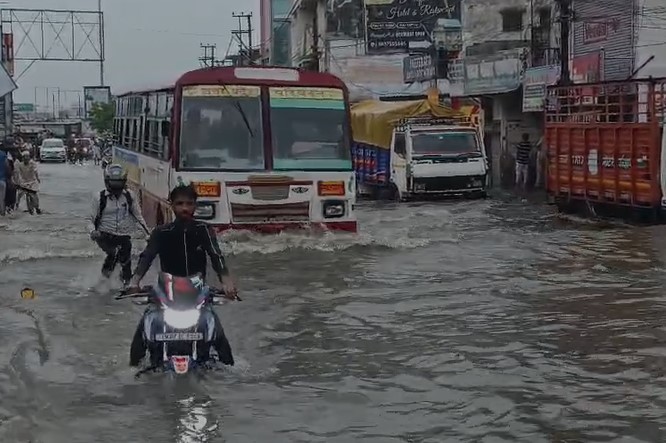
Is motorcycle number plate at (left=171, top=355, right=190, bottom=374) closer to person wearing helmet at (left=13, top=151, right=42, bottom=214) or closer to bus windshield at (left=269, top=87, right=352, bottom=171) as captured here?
bus windshield at (left=269, top=87, right=352, bottom=171)

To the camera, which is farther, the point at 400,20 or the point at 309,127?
the point at 400,20

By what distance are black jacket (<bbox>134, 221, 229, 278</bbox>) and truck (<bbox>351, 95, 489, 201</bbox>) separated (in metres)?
19.3

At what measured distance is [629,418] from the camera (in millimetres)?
6742

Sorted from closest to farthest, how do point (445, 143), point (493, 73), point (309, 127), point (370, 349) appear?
point (370, 349) → point (309, 127) → point (445, 143) → point (493, 73)

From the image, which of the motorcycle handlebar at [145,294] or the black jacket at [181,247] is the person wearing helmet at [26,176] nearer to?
the black jacket at [181,247]

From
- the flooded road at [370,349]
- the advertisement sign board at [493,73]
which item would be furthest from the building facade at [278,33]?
the flooded road at [370,349]

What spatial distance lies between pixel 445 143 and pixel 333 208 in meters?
12.2

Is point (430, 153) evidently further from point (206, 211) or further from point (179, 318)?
point (179, 318)

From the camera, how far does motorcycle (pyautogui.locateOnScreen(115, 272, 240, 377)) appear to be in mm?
7137

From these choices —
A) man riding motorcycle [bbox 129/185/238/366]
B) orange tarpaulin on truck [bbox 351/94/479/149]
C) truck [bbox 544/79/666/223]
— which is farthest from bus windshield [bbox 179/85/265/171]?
orange tarpaulin on truck [bbox 351/94/479/149]

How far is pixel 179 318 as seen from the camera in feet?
23.4

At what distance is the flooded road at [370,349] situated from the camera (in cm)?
670

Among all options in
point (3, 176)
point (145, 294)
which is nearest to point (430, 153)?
point (3, 176)

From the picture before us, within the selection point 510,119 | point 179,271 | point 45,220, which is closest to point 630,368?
point 179,271
